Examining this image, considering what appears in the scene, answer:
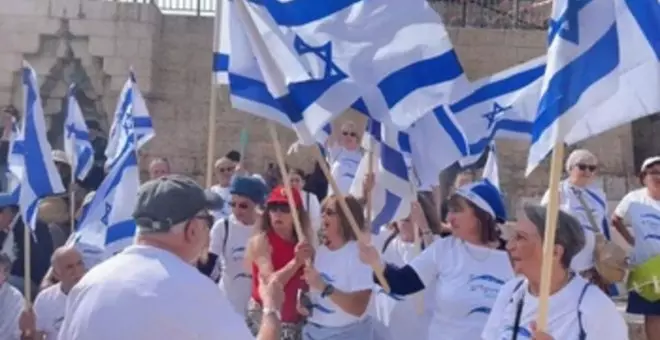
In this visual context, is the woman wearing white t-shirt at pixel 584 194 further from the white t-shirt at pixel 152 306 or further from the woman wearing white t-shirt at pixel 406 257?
the white t-shirt at pixel 152 306

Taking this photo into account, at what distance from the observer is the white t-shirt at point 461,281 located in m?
6.53

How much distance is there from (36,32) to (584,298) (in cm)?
1379

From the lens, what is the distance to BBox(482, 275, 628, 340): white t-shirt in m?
5.05

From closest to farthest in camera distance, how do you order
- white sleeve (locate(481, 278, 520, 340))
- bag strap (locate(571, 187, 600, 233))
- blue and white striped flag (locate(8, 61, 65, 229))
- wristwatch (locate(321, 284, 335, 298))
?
1. white sleeve (locate(481, 278, 520, 340))
2. wristwatch (locate(321, 284, 335, 298))
3. blue and white striped flag (locate(8, 61, 65, 229))
4. bag strap (locate(571, 187, 600, 233))

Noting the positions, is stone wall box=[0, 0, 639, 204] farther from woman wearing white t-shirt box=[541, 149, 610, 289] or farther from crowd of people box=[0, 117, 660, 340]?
woman wearing white t-shirt box=[541, 149, 610, 289]

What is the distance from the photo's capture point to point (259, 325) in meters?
7.97

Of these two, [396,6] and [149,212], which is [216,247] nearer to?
[396,6]

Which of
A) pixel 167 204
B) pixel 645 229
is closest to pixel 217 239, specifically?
pixel 645 229

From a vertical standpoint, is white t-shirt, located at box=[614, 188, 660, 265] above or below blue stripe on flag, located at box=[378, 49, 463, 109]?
below

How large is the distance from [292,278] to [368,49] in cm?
158

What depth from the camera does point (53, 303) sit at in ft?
25.9

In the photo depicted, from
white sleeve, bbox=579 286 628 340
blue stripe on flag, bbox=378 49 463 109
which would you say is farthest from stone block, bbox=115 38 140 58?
white sleeve, bbox=579 286 628 340

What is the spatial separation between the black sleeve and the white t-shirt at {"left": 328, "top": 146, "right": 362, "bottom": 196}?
3704 mm

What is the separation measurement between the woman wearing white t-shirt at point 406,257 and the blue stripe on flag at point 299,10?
136cm
